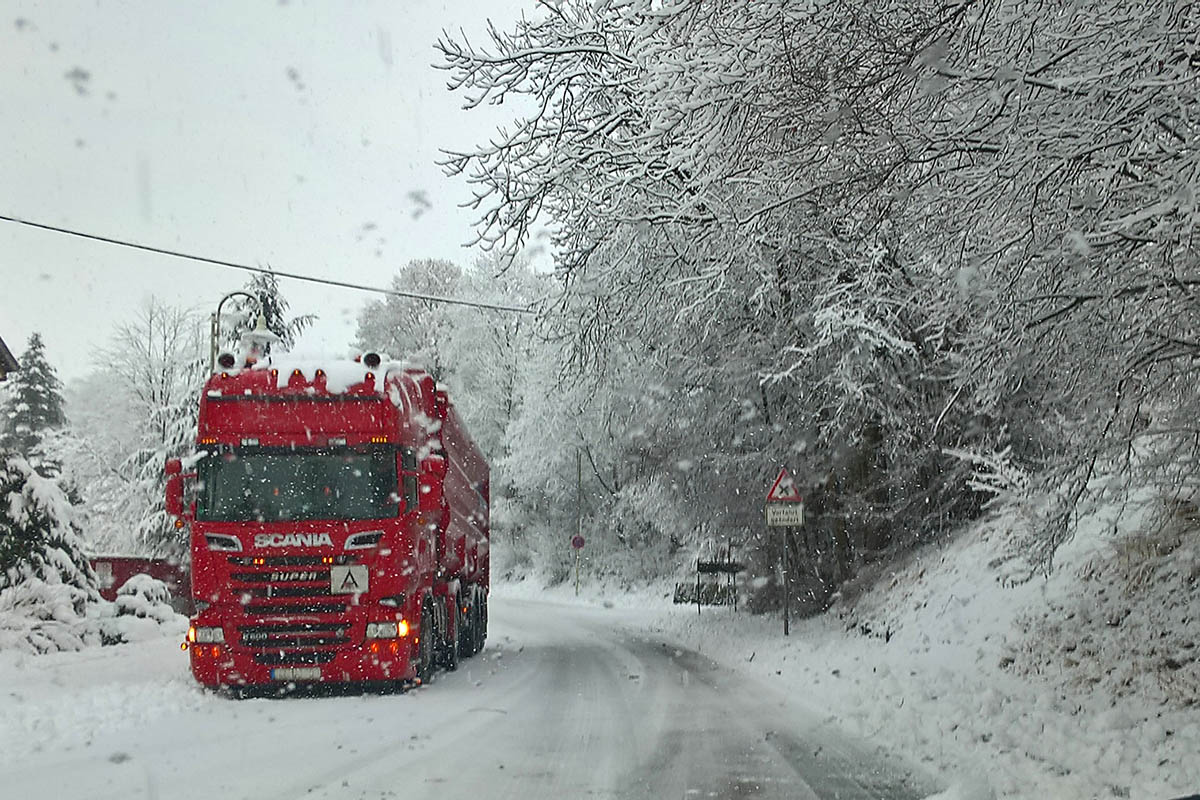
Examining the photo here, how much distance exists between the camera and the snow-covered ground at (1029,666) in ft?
27.1

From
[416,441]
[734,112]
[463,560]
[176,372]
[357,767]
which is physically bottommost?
[357,767]

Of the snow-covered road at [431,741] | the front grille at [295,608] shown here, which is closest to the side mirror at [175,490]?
the front grille at [295,608]

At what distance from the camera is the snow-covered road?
7914 millimetres

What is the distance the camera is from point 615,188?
14844 mm

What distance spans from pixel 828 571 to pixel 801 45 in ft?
50.4

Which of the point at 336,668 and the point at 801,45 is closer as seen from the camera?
the point at 801,45

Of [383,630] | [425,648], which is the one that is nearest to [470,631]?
[425,648]

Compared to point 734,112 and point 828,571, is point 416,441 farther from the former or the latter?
point 828,571

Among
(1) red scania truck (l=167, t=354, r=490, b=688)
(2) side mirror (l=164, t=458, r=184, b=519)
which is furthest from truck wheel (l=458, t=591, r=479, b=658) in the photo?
(2) side mirror (l=164, t=458, r=184, b=519)

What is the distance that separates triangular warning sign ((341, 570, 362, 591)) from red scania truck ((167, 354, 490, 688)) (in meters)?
0.01

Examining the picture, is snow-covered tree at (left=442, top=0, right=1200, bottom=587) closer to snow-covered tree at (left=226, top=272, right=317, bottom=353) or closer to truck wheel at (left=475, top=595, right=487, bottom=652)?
truck wheel at (left=475, top=595, right=487, bottom=652)

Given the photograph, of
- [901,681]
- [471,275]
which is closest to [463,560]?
[901,681]

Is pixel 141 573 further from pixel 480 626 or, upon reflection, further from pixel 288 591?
pixel 288 591

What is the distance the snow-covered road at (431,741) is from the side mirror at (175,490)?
2.02 meters
